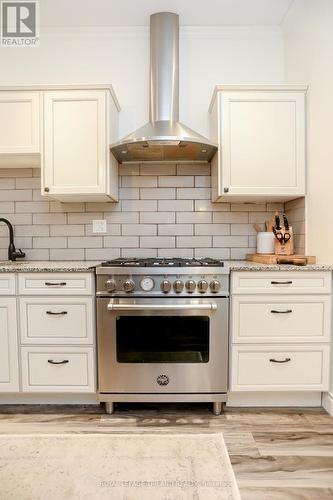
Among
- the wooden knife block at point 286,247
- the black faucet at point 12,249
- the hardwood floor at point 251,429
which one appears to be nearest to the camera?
the hardwood floor at point 251,429

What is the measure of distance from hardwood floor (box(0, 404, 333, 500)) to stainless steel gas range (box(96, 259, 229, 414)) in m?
0.11

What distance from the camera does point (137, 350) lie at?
6.64 ft

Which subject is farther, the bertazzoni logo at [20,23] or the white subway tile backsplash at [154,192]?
the white subway tile backsplash at [154,192]

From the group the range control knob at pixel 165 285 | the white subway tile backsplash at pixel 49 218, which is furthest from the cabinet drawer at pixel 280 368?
the white subway tile backsplash at pixel 49 218

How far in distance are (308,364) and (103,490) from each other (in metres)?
1.41

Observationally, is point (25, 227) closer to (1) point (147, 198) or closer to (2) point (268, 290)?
(1) point (147, 198)

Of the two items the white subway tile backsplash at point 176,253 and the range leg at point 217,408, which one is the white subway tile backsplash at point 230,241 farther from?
the range leg at point 217,408

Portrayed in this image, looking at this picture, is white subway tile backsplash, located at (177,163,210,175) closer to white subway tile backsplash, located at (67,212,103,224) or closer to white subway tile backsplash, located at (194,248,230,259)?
white subway tile backsplash, located at (194,248,230,259)

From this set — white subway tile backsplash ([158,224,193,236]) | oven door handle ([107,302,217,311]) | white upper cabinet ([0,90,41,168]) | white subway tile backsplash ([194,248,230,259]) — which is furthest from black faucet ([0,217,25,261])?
white subway tile backsplash ([194,248,230,259])

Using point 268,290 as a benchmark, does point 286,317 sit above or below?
below

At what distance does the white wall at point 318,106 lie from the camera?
80.1 inches

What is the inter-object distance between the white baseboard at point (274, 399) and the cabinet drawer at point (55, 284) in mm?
1211

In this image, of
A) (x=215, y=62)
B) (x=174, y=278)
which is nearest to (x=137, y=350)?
(x=174, y=278)

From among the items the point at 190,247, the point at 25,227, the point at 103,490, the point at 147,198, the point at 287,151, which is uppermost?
the point at 287,151
